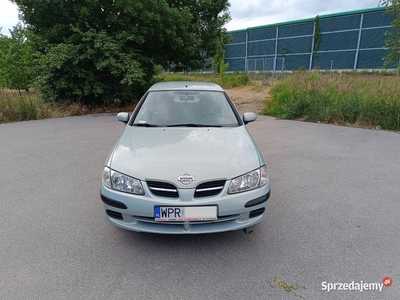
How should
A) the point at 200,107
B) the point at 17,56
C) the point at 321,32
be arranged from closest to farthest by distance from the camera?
the point at 200,107 → the point at 17,56 → the point at 321,32

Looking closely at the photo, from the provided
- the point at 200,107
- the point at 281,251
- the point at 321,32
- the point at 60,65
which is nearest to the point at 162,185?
the point at 281,251

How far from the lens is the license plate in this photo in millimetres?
2234

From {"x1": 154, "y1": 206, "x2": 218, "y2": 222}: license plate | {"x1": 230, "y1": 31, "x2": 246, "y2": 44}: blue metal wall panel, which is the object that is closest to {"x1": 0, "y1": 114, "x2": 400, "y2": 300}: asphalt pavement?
{"x1": 154, "y1": 206, "x2": 218, "y2": 222}: license plate

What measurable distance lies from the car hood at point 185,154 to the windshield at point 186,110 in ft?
0.87

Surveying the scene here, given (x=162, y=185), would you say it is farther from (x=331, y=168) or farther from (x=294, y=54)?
(x=294, y=54)

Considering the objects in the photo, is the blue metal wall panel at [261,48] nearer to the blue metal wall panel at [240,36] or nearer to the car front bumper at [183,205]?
Answer: the blue metal wall panel at [240,36]

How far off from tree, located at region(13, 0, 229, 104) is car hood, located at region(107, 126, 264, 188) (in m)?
7.37

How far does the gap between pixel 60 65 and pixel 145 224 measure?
8614mm

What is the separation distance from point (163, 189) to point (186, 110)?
1627 mm

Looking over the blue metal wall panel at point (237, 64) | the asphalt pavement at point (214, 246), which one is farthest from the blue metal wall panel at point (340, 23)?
the asphalt pavement at point (214, 246)

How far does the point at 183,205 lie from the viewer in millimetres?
2229

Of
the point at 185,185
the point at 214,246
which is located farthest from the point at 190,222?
the point at 214,246

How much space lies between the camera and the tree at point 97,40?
933 centimetres

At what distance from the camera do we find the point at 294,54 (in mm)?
30922
